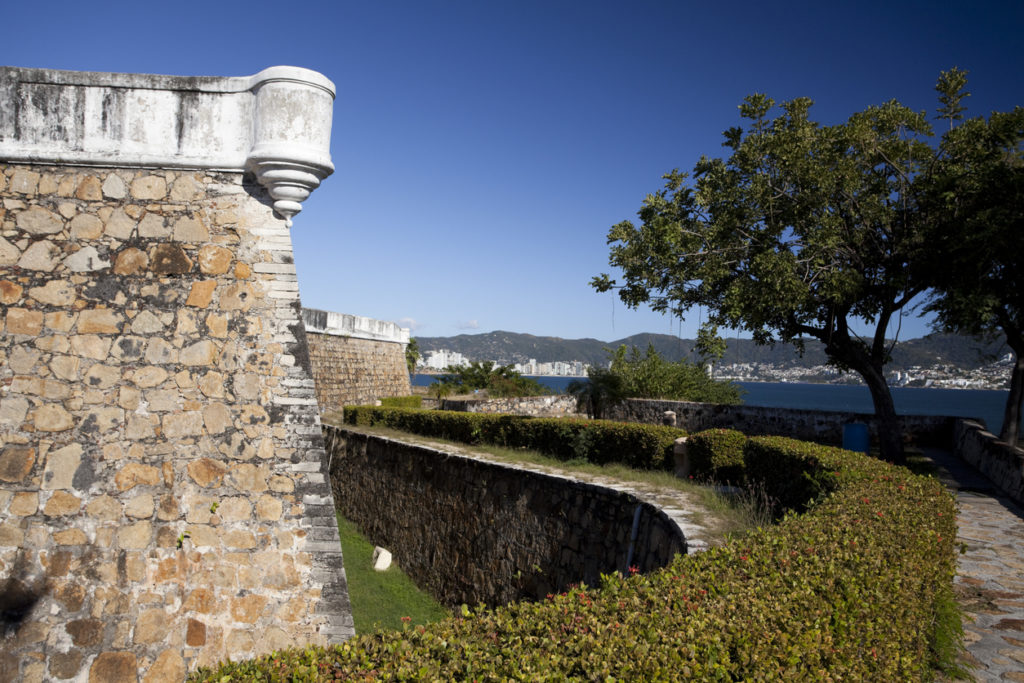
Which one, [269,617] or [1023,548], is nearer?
A: [269,617]

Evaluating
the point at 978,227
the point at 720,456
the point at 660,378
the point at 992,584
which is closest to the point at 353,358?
the point at 660,378

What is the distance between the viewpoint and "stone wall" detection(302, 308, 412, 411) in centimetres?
1878

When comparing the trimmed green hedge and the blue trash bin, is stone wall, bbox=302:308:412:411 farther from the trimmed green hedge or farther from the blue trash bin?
the blue trash bin

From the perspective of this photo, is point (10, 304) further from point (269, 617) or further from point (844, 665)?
point (844, 665)

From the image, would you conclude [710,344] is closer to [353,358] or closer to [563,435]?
[563,435]

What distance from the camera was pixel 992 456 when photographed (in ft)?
37.7

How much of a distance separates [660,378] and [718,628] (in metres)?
21.2

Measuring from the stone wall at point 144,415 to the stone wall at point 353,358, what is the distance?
1180cm

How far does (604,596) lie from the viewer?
127 inches

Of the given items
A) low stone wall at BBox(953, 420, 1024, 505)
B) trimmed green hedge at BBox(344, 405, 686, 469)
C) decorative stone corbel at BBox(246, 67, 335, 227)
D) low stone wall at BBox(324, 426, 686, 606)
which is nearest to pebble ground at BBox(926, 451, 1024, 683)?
low stone wall at BBox(953, 420, 1024, 505)

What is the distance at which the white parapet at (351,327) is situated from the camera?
1853 cm

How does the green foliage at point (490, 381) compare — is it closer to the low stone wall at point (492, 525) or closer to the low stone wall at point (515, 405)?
the low stone wall at point (515, 405)

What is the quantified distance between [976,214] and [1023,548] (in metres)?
6.18

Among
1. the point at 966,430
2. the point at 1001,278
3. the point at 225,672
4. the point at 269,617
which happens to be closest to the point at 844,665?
the point at 225,672
